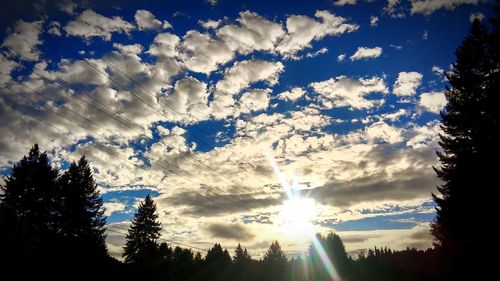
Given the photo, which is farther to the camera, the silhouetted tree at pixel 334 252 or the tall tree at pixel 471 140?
the silhouetted tree at pixel 334 252

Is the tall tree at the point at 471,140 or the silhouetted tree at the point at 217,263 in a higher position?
the tall tree at the point at 471,140

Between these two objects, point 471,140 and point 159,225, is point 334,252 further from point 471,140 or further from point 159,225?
point 471,140

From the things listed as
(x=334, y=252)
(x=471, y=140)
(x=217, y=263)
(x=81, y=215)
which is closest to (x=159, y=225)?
(x=81, y=215)

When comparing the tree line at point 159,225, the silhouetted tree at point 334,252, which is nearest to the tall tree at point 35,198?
the tree line at point 159,225

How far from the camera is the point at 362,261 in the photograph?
85.4 meters

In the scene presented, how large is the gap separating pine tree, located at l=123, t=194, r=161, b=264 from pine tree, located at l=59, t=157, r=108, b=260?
1151 cm

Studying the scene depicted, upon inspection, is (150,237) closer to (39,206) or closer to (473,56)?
(39,206)

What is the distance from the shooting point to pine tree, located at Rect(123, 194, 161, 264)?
54250 millimetres

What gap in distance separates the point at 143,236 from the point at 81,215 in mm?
17869

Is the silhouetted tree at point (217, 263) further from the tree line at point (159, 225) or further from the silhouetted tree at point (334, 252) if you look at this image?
the silhouetted tree at point (334, 252)

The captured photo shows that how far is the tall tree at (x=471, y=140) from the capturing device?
22.0m

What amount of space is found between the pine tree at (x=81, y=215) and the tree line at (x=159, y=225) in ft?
0.35

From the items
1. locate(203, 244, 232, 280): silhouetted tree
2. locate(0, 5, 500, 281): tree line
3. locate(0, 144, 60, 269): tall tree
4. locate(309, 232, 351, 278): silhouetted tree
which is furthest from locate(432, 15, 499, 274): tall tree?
locate(309, 232, 351, 278): silhouetted tree

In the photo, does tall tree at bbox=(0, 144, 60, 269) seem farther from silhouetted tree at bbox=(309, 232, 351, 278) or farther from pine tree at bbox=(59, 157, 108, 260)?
silhouetted tree at bbox=(309, 232, 351, 278)
